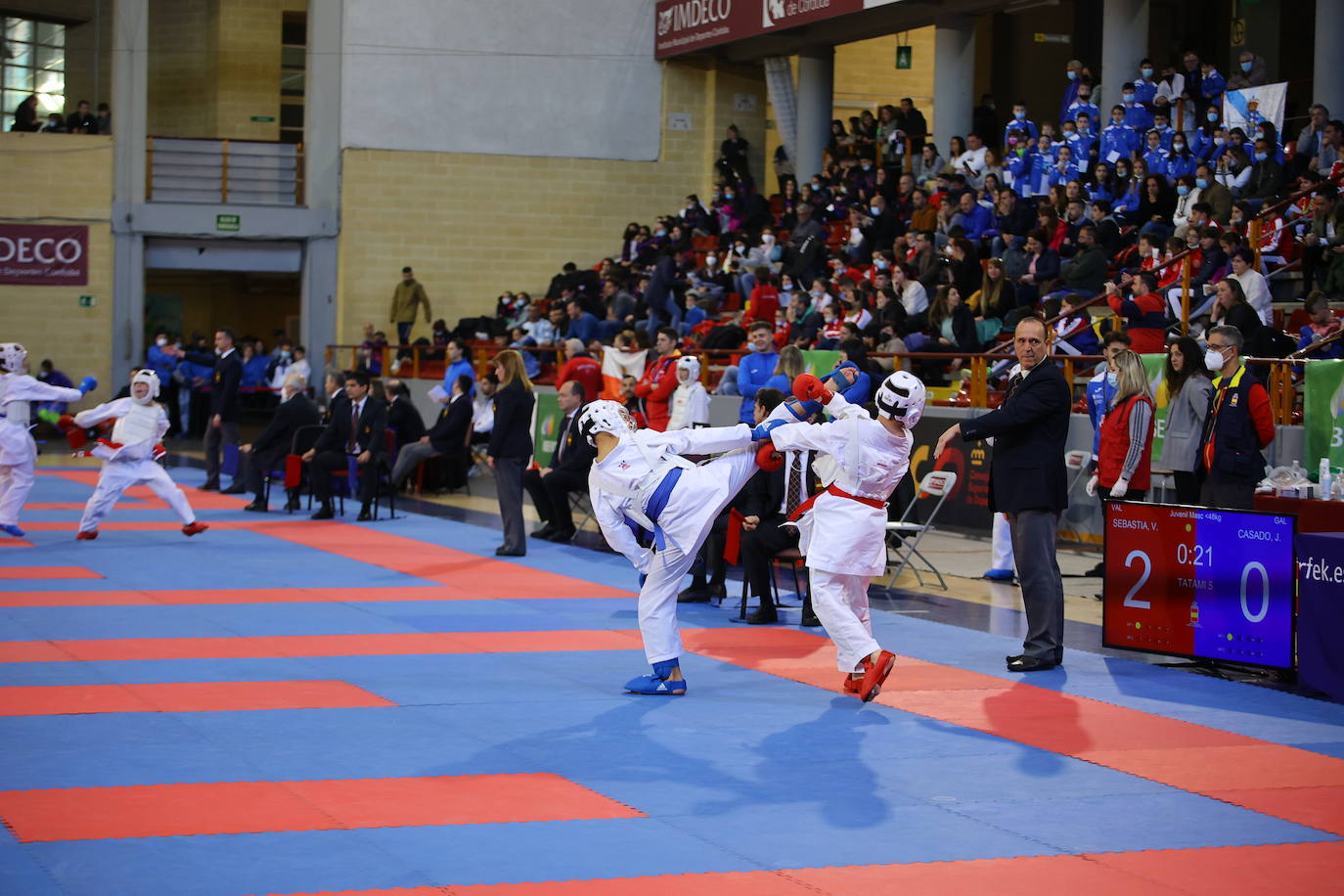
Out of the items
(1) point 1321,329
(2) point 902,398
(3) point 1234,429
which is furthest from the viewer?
(1) point 1321,329

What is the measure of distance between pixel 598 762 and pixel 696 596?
5406mm

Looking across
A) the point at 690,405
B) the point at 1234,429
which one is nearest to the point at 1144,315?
the point at 1234,429

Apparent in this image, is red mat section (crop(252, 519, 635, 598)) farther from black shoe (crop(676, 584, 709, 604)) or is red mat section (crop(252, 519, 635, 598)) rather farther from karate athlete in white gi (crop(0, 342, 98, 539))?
karate athlete in white gi (crop(0, 342, 98, 539))

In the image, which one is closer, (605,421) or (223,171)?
(605,421)

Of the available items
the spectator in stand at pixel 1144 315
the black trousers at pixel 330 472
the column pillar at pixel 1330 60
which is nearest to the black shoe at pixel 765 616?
the spectator in stand at pixel 1144 315

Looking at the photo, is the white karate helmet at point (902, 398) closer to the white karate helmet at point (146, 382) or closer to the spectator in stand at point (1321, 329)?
the spectator in stand at point (1321, 329)

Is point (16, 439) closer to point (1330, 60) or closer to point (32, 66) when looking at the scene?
point (1330, 60)

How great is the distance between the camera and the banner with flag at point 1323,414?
12.1 meters

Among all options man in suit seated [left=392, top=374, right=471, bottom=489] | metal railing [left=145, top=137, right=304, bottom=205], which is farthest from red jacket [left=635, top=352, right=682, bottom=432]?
metal railing [left=145, top=137, right=304, bottom=205]

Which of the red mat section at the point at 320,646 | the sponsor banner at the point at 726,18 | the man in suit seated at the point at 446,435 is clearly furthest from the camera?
the sponsor banner at the point at 726,18

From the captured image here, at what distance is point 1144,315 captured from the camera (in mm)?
15711

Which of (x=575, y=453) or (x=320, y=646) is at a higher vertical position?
(x=575, y=453)

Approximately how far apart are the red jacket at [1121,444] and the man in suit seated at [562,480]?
5.02 meters

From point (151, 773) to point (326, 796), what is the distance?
2.83ft
